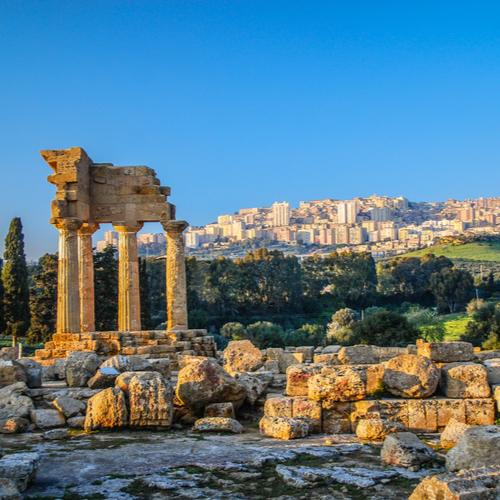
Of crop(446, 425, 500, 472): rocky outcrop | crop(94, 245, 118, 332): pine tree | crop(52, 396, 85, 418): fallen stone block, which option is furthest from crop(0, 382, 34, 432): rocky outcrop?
crop(94, 245, 118, 332): pine tree

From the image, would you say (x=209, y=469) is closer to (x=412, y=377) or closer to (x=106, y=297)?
(x=412, y=377)

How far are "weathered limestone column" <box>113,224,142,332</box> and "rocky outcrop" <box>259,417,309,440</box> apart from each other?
1375 cm

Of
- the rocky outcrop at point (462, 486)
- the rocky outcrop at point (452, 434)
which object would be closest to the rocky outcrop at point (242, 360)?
the rocky outcrop at point (452, 434)

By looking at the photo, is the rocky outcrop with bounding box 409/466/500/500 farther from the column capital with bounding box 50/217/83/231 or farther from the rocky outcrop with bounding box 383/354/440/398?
the column capital with bounding box 50/217/83/231

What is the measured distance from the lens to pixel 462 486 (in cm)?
723

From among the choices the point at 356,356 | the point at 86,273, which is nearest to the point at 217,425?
the point at 356,356

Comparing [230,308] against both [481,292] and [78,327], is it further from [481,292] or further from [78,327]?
[78,327]

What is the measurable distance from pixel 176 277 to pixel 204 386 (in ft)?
40.9

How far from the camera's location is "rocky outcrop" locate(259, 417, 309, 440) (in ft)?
39.4

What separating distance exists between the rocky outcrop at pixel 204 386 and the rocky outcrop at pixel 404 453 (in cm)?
428

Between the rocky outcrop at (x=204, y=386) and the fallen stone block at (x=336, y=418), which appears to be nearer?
the fallen stone block at (x=336, y=418)

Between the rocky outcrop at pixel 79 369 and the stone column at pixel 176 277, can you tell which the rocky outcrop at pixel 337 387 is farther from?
the stone column at pixel 176 277

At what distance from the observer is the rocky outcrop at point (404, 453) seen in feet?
31.3

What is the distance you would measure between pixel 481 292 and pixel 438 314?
10724 mm
